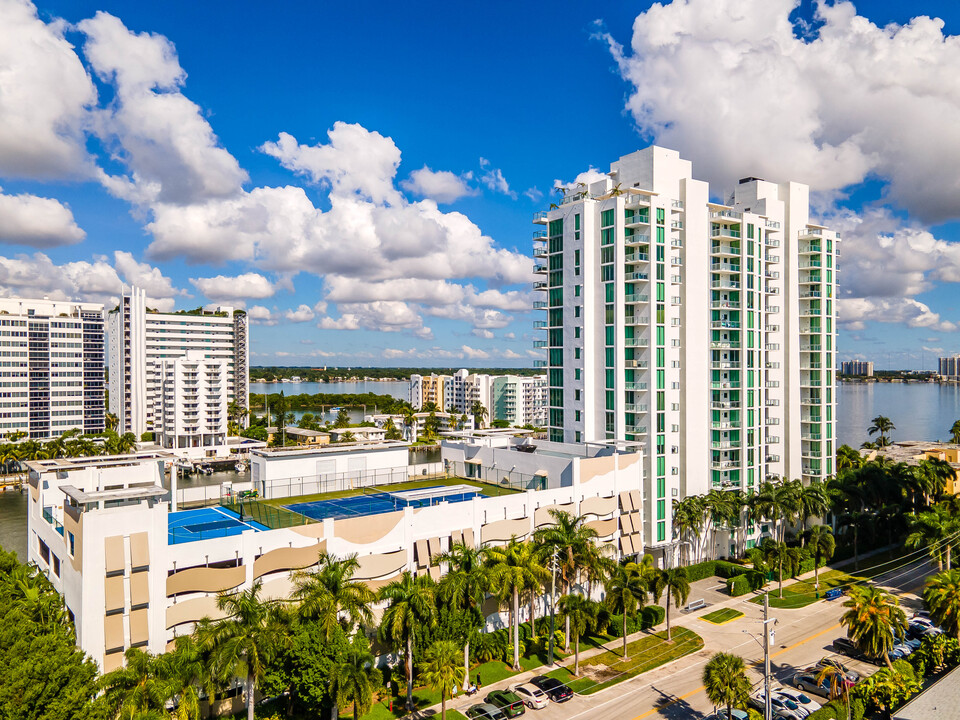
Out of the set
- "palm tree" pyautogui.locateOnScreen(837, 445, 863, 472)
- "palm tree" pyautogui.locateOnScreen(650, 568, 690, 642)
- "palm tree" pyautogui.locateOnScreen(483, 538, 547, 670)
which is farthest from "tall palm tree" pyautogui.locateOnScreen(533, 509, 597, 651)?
"palm tree" pyautogui.locateOnScreen(837, 445, 863, 472)

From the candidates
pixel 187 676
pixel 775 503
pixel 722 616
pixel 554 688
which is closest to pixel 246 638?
pixel 187 676

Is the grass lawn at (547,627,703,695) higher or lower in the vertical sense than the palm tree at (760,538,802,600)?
lower

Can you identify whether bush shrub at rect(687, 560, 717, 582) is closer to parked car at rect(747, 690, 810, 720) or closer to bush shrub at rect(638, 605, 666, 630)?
bush shrub at rect(638, 605, 666, 630)

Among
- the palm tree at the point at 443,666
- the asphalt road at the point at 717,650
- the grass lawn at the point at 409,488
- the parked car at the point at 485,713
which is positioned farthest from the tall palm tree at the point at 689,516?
the palm tree at the point at 443,666

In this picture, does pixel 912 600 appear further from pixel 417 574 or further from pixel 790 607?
pixel 417 574

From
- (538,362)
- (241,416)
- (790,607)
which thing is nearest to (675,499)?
(790,607)

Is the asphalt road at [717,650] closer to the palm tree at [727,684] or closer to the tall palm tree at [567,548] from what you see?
the palm tree at [727,684]

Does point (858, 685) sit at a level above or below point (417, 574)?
below
